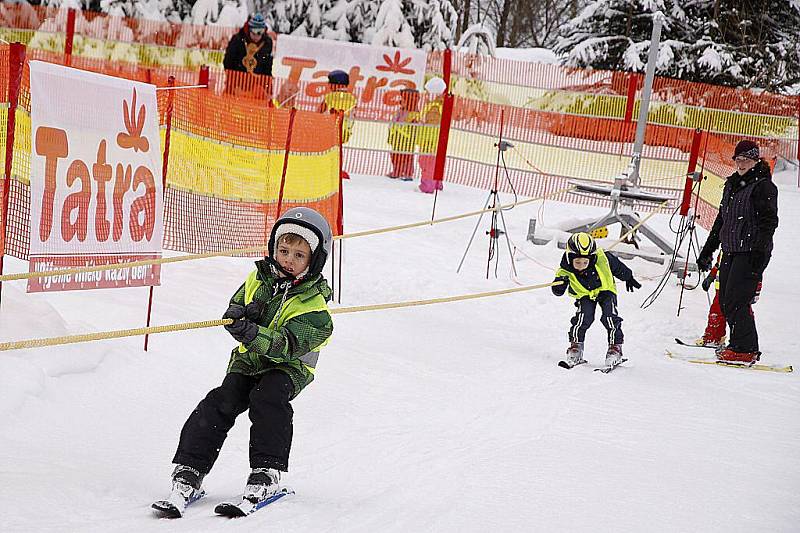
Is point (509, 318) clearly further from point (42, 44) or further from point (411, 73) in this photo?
point (42, 44)

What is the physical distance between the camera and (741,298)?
7.97 metres

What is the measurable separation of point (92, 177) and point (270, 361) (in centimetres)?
197

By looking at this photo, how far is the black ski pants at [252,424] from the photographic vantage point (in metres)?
3.97

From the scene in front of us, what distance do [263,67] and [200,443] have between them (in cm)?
1139

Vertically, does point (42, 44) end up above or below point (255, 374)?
above

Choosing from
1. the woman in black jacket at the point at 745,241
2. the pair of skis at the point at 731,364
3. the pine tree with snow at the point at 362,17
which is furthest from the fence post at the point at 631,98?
the pair of skis at the point at 731,364

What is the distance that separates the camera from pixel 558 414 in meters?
6.17

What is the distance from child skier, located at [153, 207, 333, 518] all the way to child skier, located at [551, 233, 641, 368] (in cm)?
379

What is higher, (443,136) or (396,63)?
(396,63)

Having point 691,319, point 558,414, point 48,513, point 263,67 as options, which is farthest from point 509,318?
point 263,67

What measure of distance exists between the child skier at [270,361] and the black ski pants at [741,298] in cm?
482

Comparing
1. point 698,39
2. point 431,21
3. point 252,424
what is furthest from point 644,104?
point 698,39

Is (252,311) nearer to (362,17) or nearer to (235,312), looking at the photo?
(235,312)

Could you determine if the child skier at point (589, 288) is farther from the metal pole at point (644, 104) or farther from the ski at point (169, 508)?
the ski at point (169, 508)
